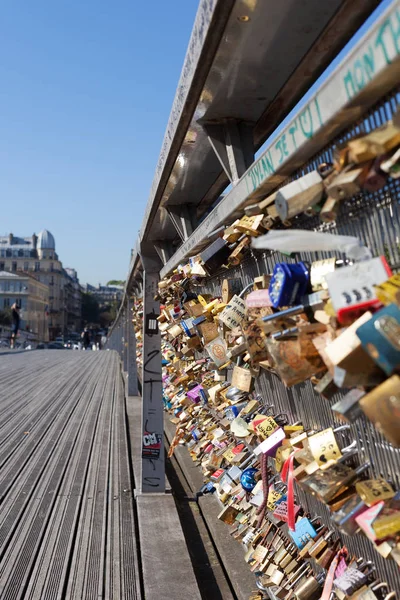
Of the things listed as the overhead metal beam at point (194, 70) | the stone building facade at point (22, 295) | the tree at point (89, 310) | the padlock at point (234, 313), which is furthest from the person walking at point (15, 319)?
the tree at point (89, 310)

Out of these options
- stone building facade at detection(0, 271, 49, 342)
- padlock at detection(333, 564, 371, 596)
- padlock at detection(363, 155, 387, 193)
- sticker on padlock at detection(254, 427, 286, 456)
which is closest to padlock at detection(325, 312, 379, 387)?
padlock at detection(363, 155, 387, 193)

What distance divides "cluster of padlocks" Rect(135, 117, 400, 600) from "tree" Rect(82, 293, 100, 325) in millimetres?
147298

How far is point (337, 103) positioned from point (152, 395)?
485 centimetres

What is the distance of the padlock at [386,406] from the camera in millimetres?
1130

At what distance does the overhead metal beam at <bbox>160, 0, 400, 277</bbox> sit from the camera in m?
1.11

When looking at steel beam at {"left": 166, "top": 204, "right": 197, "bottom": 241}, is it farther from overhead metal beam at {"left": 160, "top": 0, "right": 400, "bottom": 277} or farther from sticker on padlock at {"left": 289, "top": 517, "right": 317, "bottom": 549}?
sticker on padlock at {"left": 289, "top": 517, "right": 317, "bottom": 549}

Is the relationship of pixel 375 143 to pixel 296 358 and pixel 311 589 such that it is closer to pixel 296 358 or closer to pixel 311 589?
pixel 296 358

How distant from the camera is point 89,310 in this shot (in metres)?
150

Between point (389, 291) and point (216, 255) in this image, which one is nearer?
point (389, 291)

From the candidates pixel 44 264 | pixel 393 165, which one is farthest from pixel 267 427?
pixel 44 264

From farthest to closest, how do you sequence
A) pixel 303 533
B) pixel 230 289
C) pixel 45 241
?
pixel 45 241
pixel 230 289
pixel 303 533

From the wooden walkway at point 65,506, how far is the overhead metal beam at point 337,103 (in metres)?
2.73

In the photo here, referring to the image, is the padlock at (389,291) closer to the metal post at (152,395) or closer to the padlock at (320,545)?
the padlock at (320,545)

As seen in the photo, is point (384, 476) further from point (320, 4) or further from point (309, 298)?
point (320, 4)
